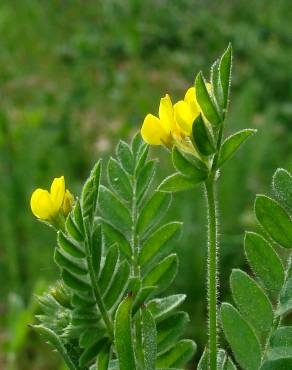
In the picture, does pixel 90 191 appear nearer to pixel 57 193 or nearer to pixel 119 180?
pixel 57 193

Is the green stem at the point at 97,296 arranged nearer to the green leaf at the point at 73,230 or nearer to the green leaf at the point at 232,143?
the green leaf at the point at 73,230

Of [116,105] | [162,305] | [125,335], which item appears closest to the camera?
[125,335]

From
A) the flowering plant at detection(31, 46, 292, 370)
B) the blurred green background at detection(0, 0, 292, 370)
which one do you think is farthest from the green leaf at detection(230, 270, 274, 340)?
the blurred green background at detection(0, 0, 292, 370)

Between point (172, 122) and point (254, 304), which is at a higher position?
point (172, 122)

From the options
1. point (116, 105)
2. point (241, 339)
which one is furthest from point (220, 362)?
point (116, 105)

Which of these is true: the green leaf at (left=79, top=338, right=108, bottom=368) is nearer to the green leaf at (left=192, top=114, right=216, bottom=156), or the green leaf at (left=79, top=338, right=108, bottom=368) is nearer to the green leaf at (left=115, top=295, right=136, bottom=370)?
the green leaf at (left=115, top=295, right=136, bottom=370)

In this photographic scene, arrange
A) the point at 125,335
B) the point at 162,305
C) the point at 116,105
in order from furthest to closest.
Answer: the point at 116,105 < the point at 162,305 < the point at 125,335

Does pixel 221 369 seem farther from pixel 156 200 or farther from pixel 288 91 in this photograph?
pixel 288 91
